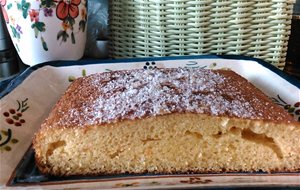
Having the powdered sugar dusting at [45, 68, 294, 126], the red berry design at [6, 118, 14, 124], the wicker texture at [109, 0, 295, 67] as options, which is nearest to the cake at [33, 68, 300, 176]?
the powdered sugar dusting at [45, 68, 294, 126]

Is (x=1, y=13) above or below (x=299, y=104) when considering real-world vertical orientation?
above

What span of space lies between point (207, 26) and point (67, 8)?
405 millimetres

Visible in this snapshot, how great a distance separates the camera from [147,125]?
0.68m

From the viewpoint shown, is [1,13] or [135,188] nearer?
[135,188]

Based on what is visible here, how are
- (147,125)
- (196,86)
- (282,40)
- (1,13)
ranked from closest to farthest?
(147,125)
(196,86)
(282,40)
(1,13)

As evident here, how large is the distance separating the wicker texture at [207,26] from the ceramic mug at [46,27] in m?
0.14

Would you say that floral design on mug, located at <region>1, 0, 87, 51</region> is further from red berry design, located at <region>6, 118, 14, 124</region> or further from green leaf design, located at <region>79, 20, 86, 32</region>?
red berry design, located at <region>6, 118, 14, 124</region>

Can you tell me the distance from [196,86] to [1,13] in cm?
77

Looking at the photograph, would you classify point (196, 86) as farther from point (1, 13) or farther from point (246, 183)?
point (1, 13)

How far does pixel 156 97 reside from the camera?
0.74 meters

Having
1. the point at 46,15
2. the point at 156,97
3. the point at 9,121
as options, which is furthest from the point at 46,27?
the point at 156,97

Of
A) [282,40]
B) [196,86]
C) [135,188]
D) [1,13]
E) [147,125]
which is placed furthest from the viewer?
[1,13]

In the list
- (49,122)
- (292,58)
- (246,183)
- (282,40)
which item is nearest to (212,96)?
(246,183)

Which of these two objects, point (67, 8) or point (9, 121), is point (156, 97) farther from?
point (67, 8)
